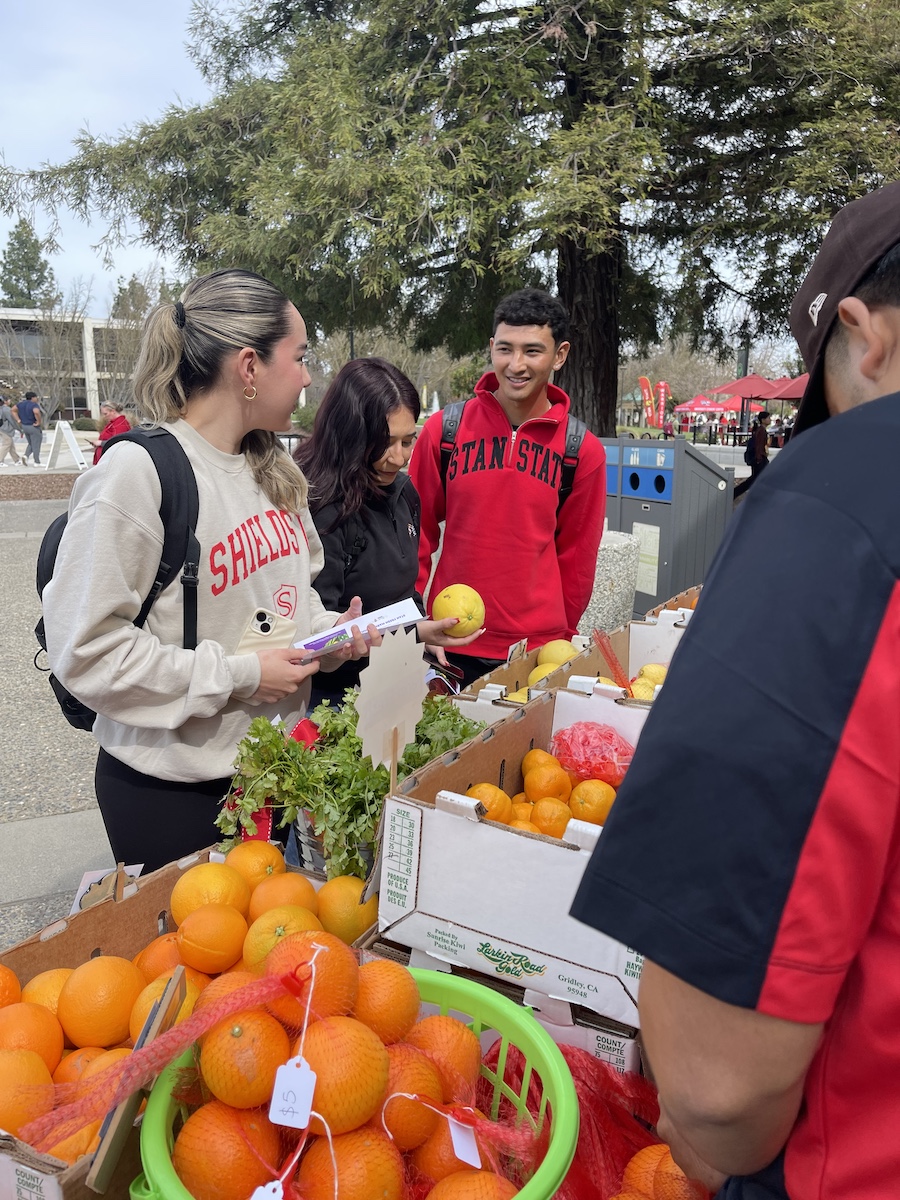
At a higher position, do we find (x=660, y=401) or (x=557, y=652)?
(x=660, y=401)

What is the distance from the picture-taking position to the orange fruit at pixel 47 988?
1.48 meters

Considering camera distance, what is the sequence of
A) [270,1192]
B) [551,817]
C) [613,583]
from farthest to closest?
[613,583]
[551,817]
[270,1192]

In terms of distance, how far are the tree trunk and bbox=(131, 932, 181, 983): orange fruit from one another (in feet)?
26.9

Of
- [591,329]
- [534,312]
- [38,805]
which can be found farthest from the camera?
[591,329]

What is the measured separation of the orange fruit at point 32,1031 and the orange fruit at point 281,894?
0.37 m

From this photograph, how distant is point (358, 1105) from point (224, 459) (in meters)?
1.56

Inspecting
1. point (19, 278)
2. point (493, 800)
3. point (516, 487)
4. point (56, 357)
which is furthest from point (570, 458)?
point (19, 278)

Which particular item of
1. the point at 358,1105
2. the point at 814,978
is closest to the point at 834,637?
the point at 814,978

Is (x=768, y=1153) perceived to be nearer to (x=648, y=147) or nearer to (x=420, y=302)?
(x=648, y=147)

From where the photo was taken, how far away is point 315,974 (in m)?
1.18

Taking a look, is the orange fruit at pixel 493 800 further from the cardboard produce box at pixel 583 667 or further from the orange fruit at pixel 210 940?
the orange fruit at pixel 210 940

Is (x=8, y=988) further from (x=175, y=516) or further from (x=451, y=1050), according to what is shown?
(x=175, y=516)

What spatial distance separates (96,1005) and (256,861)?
397mm

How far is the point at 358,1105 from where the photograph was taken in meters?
1.09
